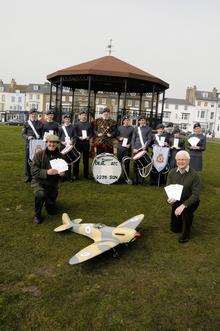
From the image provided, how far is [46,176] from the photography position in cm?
898

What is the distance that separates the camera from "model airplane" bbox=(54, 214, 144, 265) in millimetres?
6707

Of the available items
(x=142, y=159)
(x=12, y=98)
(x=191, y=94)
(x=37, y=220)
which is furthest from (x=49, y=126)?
(x=12, y=98)

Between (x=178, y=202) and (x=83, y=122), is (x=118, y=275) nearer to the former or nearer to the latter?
(x=178, y=202)

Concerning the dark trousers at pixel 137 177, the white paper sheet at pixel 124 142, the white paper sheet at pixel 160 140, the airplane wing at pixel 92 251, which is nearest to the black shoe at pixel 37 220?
the airplane wing at pixel 92 251

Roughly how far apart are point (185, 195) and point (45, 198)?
295cm

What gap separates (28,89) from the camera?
11556 centimetres

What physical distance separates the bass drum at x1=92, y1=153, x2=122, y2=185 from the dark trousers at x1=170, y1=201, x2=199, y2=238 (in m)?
4.13

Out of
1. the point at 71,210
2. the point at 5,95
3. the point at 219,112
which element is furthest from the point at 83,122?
the point at 5,95

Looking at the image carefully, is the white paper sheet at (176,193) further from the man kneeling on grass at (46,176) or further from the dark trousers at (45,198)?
the dark trousers at (45,198)

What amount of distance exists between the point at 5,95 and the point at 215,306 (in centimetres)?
11814

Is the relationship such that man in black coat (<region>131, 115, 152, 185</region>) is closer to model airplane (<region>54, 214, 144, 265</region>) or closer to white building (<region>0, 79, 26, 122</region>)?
model airplane (<region>54, 214, 144, 265</region>)

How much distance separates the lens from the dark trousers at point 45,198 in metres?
8.66

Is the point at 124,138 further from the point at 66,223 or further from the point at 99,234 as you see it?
the point at 99,234

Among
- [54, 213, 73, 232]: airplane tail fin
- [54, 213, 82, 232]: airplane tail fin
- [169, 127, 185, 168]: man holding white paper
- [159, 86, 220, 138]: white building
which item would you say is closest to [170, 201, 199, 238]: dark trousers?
[54, 213, 82, 232]: airplane tail fin
